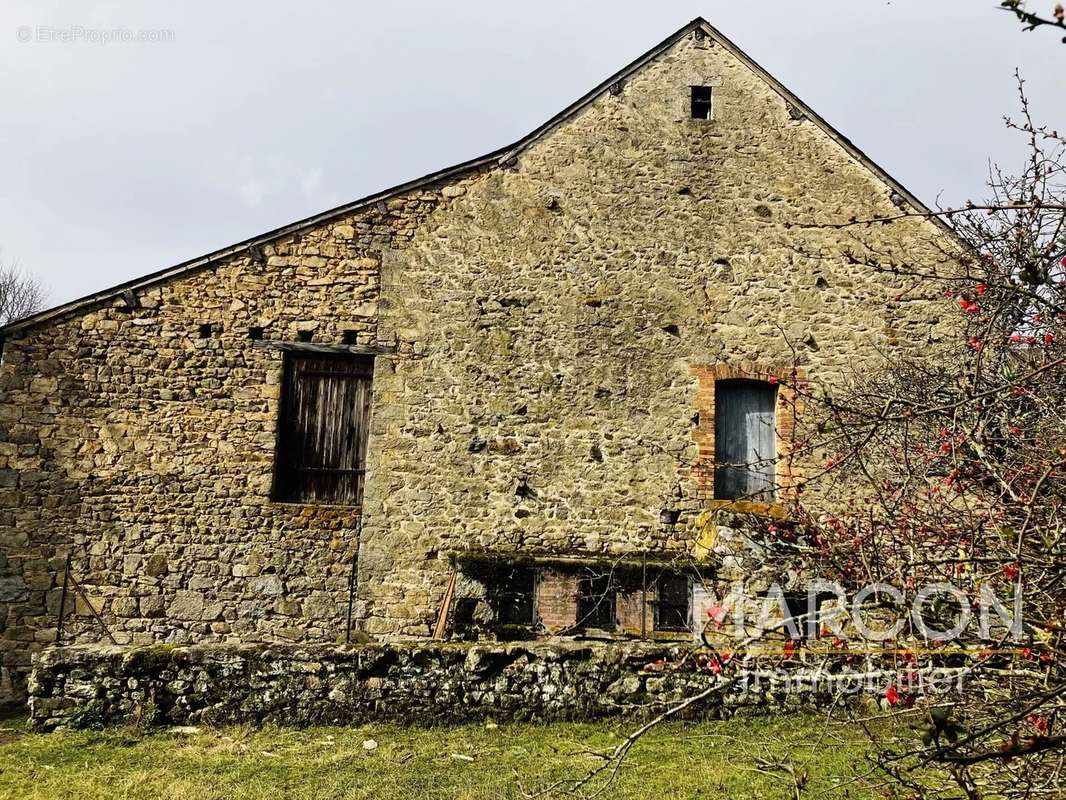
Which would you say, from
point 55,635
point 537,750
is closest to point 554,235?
point 537,750

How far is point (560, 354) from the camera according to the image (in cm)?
982

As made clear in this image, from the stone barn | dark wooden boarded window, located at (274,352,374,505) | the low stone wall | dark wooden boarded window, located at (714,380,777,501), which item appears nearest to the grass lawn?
the low stone wall

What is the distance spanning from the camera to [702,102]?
10656 mm

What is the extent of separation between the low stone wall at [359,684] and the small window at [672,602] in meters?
2.10

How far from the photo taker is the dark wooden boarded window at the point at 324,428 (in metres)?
9.36

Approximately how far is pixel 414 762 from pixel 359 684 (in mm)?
1060

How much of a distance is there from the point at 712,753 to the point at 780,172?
7.08 metres

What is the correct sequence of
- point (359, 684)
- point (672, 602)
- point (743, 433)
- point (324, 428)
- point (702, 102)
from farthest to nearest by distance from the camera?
1. point (702, 102)
2. point (743, 433)
3. point (324, 428)
4. point (672, 602)
5. point (359, 684)

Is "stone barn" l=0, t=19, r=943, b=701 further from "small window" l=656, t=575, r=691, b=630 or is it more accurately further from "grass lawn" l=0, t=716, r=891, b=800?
"grass lawn" l=0, t=716, r=891, b=800

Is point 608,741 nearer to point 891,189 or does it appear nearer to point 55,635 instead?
point 55,635

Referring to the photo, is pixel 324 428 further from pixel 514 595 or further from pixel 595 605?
A: pixel 595 605

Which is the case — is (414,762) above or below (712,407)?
below

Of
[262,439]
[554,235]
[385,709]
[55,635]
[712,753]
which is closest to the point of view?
[712,753]

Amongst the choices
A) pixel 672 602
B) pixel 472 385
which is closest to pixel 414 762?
pixel 672 602
